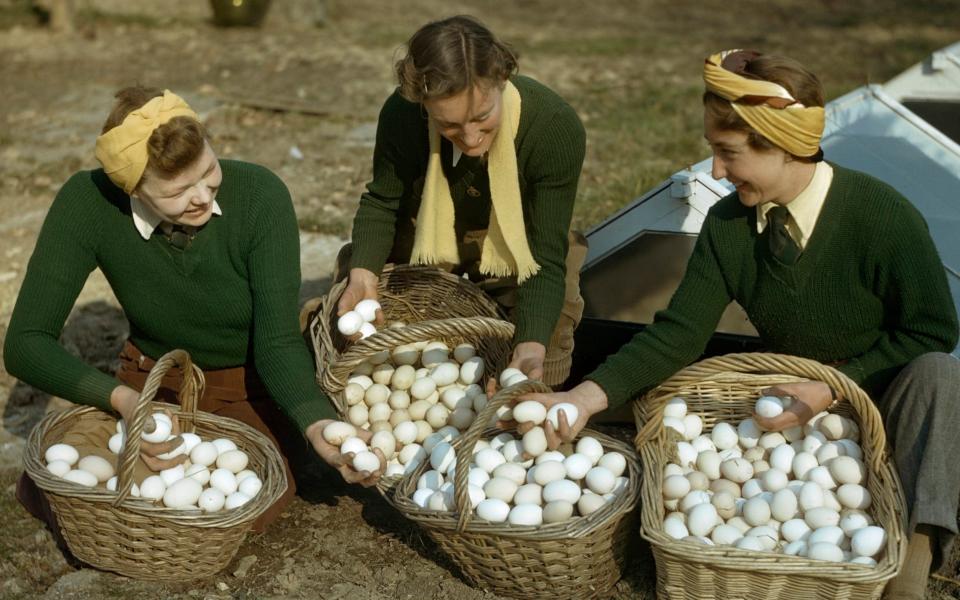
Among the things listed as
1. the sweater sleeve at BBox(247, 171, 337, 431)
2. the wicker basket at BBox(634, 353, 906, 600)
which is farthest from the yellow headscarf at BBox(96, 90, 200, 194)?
the wicker basket at BBox(634, 353, 906, 600)

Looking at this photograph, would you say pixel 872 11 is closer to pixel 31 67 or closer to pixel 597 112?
pixel 597 112

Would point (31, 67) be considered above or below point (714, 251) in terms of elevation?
below

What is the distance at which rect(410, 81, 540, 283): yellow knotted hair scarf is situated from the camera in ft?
11.1

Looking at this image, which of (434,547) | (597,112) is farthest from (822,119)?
(597,112)

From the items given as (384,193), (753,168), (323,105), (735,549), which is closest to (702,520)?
(735,549)

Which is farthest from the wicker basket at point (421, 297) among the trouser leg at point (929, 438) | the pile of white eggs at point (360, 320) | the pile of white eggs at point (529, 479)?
the trouser leg at point (929, 438)

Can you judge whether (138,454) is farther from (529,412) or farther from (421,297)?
(421,297)

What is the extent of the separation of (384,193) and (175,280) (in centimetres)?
81

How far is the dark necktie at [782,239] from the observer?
119 inches

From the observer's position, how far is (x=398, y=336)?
10.3ft

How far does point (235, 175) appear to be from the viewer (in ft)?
10.9

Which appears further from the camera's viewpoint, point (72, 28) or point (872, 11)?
point (872, 11)

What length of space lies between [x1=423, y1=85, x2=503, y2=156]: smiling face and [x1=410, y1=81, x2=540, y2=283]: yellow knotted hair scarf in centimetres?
10

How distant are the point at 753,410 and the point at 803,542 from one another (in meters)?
0.50
